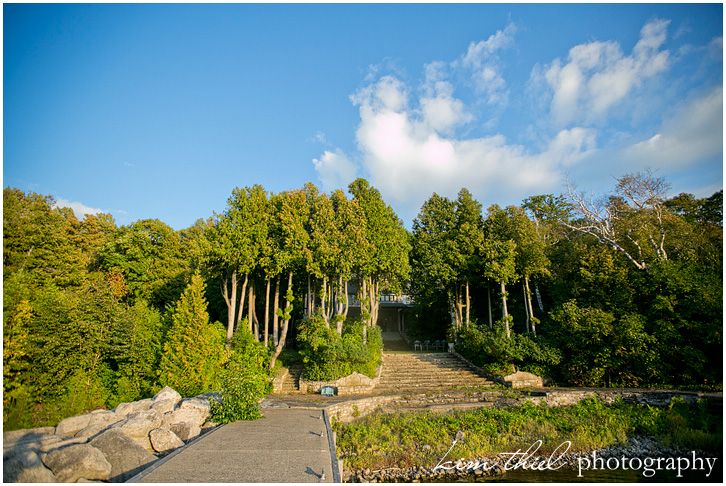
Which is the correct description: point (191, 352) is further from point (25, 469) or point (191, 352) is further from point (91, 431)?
point (25, 469)

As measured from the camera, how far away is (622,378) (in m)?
14.7

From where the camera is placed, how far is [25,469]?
5297 mm

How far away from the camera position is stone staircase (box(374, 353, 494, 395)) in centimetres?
1549

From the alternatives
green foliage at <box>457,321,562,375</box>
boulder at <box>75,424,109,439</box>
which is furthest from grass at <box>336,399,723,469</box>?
boulder at <box>75,424,109,439</box>

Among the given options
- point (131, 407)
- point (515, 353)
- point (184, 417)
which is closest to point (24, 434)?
point (131, 407)

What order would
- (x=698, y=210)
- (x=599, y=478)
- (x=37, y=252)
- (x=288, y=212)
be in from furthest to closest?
1. (x=698, y=210)
2. (x=288, y=212)
3. (x=37, y=252)
4. (x=599, y=478)

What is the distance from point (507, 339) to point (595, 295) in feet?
15.3

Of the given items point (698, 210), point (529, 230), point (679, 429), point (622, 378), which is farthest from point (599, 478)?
point (698, 210)

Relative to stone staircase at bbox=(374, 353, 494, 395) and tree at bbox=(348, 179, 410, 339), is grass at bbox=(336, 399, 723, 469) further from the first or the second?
tree at bbox=(348, 179, 410, 339)

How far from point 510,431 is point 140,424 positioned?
9.83 m

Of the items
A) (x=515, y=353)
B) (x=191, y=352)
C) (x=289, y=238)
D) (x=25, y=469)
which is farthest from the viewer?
(x=515, y=353)

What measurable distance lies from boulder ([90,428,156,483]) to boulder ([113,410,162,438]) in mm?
790

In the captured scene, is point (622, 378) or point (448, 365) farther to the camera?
point (448, 365)

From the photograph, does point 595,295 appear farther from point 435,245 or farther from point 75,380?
point 75,380
